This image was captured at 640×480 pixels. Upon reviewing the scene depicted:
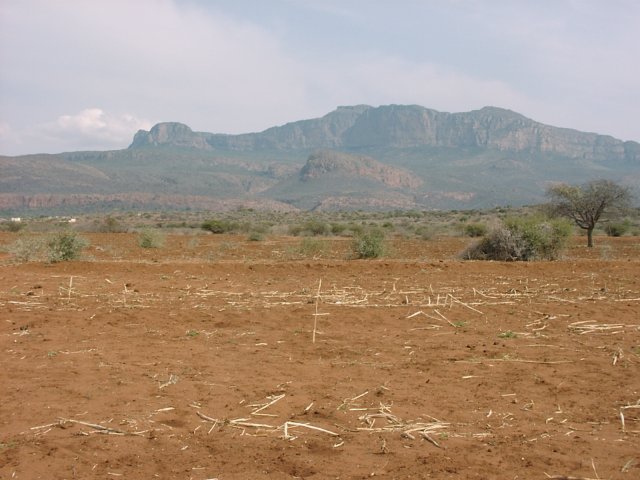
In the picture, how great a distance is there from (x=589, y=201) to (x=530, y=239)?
29.7 ft

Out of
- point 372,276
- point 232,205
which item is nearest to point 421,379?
point 372,276

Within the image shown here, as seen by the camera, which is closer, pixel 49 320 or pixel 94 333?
pixel 94 333

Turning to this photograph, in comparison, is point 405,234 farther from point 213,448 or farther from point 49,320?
point 213,448

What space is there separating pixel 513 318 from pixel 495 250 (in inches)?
492

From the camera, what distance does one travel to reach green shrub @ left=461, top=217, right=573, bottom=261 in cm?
2277

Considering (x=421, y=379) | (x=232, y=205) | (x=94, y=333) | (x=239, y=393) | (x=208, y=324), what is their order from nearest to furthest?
Answer: (x=239, y=393), (x=421, y=379), (x=94, y=333), (x=208, y=324), (x=232, y=205)

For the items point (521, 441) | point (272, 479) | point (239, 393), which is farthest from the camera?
point (239, 393)

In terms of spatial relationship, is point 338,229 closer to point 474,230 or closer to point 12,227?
point 474,230

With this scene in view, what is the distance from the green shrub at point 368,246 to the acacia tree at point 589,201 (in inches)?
395

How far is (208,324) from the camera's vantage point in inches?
461

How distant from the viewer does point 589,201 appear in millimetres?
30016

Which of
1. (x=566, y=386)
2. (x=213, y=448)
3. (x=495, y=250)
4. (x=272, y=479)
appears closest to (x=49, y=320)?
(x=213, y=448)

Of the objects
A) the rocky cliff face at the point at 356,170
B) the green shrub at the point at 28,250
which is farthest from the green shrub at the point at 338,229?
the rocky cliff face at the point at 356,170

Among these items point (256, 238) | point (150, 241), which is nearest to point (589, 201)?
point (256, 238)
